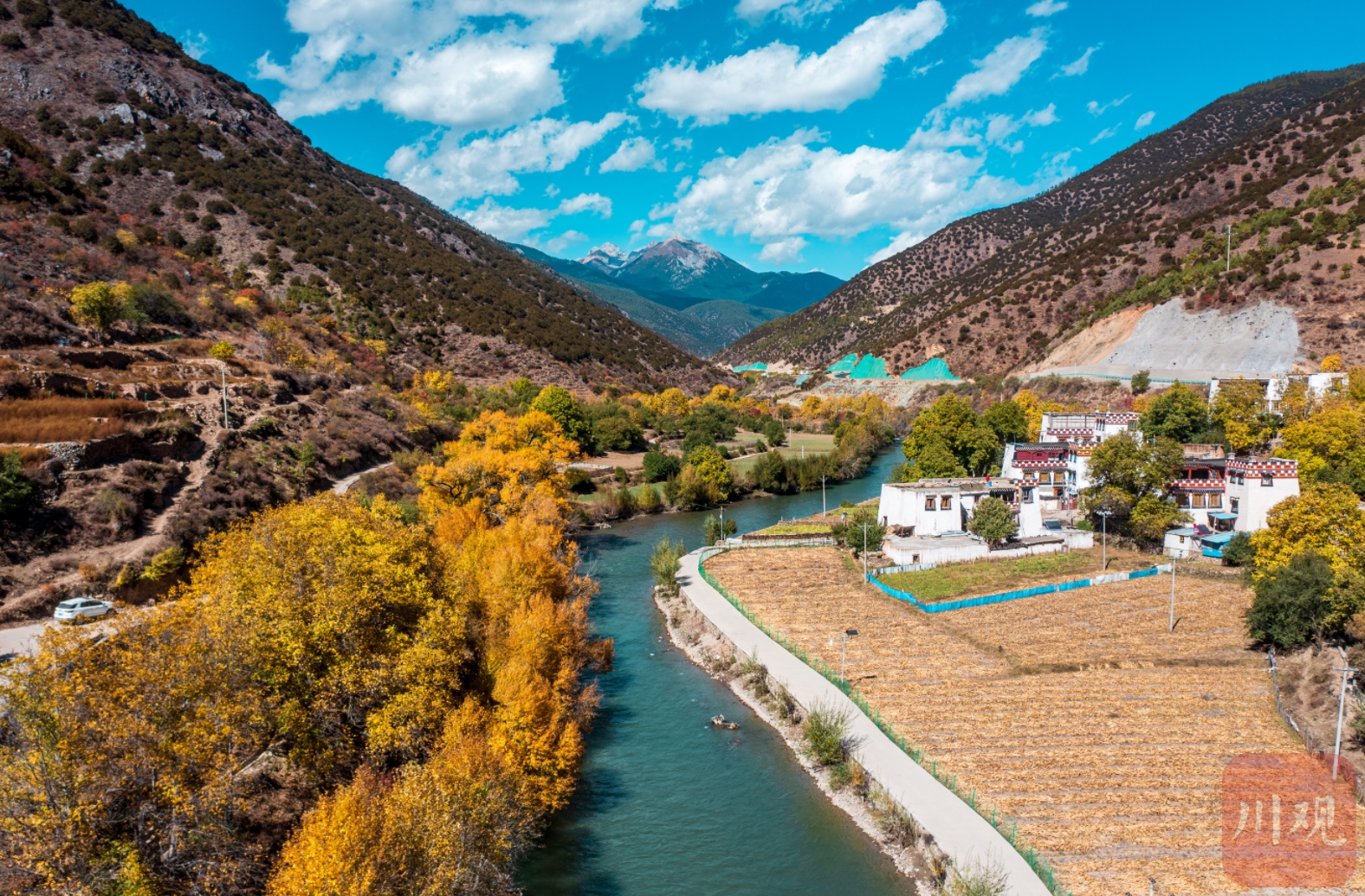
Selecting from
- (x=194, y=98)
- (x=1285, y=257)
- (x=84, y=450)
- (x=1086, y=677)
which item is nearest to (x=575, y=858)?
(x=1086, y=677)

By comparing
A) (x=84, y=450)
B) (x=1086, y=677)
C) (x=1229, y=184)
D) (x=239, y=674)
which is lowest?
(x=1086, y=677)

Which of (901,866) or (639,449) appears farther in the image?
(639,449)

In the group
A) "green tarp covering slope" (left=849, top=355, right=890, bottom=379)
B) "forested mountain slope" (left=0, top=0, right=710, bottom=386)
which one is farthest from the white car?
"green tarp covering slope" (left=849, top=355, right=890, bottom=379)

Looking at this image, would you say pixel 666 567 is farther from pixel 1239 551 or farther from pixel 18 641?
pixel 1239 551

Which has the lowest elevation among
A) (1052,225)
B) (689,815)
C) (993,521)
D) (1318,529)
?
(689,815)

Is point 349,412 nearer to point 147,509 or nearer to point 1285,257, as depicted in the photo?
point 147,509

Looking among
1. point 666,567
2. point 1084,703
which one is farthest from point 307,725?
point 666,567
